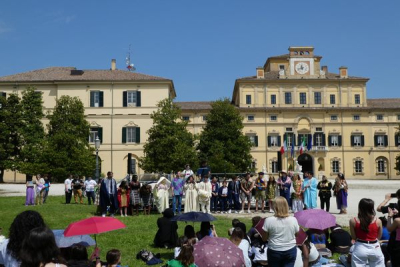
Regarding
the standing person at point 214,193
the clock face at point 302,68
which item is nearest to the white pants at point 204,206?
the standing person at point 214,193

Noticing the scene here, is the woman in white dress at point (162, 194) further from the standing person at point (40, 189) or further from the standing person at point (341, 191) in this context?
the standing person at point (40, 189)

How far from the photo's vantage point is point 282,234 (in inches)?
213

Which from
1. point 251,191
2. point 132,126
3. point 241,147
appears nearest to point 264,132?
point 241,147

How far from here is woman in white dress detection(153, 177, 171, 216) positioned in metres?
15.9

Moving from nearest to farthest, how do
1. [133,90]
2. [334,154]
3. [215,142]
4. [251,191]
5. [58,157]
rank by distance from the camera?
[251,191] < [58,157] < [215,142] < [133,90] < [334,154]

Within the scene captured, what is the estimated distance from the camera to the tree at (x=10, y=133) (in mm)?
38812

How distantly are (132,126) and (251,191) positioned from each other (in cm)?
3168

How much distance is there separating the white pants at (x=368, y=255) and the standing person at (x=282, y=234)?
2.52 ft

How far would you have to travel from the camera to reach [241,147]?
44.8 metres

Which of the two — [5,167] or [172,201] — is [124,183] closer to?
[172,201]

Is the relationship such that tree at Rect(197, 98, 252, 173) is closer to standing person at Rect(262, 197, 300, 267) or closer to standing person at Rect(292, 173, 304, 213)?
standing person at Rect(292, 173, 304, 213)

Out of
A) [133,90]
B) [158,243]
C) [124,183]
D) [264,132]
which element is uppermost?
[133,90]

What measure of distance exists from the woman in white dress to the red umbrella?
902cm

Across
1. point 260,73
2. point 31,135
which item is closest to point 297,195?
point 31,135
